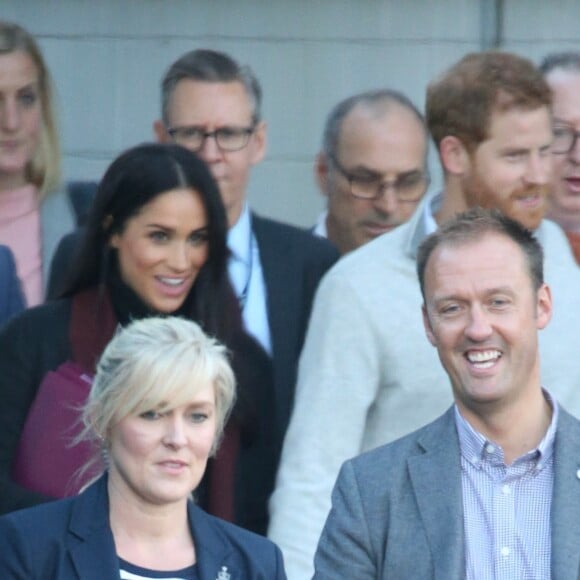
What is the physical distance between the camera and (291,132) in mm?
7398

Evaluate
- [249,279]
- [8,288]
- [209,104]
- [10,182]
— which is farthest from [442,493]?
[10,182]

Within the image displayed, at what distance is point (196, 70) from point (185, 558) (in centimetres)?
Answer: 187

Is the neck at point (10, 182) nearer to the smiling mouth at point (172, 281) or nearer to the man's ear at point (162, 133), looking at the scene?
the man's ear at point (162, 133)

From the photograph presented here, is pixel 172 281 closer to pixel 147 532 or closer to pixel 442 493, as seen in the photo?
pixel 147 532

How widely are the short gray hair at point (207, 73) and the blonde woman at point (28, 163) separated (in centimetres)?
37

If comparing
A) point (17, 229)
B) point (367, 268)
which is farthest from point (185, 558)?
point (17, 229)

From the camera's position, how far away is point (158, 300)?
5266mm

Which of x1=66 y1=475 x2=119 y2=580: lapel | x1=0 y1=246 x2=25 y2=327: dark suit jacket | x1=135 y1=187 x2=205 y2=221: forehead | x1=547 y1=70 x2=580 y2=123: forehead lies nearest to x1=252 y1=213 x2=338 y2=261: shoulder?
x1=135 y1=187 x2=205 y2=221: forehead

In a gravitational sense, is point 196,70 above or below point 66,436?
above

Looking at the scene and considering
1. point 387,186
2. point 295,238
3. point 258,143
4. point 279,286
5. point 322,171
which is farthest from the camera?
point 322,171

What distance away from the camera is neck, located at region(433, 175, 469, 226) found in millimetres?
5406

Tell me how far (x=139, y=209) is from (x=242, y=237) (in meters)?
0.50

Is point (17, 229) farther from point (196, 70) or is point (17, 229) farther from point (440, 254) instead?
point (440, 254)

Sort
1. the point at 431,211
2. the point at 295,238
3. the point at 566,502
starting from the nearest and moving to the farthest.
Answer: the point at 566,502, the point at 431,211, the point at 295,238
